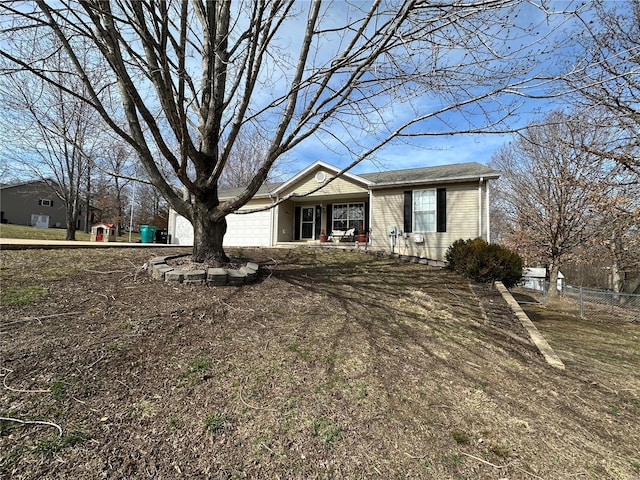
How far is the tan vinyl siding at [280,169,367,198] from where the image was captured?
13.0m

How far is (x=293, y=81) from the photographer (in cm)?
477

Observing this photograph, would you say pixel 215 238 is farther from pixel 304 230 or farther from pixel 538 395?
pixel 304 230

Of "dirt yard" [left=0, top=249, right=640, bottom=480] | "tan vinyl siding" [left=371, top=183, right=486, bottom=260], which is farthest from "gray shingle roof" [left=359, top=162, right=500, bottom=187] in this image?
"dirt yard" [left=0, top=249, right=640, bottom=480]

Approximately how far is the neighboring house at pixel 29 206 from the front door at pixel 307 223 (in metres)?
30.1

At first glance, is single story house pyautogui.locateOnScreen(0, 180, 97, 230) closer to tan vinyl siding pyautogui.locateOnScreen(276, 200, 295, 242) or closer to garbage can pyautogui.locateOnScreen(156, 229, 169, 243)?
garbage can pyautogui.locateOnScreen(156, 229, 169, 243)

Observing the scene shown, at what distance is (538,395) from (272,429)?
105 inches

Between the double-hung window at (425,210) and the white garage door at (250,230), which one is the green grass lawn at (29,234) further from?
the double-hung window at (425,210)

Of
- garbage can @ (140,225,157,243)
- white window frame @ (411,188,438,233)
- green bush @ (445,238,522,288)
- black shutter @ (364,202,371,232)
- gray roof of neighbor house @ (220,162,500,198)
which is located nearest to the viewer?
green bush @ (445,238,522,288)

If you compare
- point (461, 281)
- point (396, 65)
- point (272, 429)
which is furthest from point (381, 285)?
point (272, 429)

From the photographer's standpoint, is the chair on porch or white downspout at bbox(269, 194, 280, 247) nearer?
the chair on porch

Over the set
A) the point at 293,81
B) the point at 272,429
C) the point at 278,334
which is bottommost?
the point at 272,429

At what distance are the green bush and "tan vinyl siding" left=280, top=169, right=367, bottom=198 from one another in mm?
5519

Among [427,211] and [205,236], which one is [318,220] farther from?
[205,236]

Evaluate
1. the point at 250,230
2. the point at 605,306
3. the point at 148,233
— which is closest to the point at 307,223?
the point at 250,230
